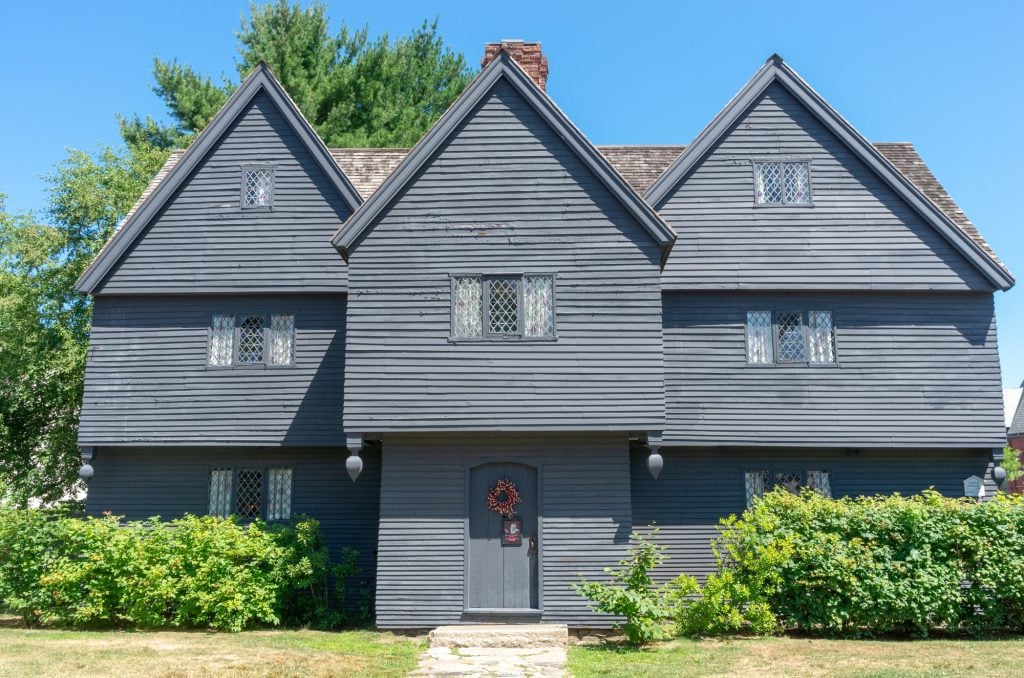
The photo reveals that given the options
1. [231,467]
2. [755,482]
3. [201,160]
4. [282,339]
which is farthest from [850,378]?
[201,160]

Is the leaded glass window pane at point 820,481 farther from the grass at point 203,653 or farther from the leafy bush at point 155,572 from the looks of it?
the leafy bush at point 155,572

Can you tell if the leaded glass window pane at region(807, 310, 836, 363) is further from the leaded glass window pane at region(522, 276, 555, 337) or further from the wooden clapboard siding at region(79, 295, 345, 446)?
the wooden clapboard siding at region(79, 295, 345, 446)

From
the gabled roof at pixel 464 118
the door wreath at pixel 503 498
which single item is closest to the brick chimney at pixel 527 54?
the gabled roof at pixel 464 118

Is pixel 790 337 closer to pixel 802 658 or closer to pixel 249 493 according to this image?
pixel 802 658

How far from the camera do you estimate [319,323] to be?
63.1 ft

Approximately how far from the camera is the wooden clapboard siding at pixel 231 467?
18.8 m

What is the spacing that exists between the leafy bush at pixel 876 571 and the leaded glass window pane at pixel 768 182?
7.05 meters

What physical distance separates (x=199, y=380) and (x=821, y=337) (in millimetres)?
12580

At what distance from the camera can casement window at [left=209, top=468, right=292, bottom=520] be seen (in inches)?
747

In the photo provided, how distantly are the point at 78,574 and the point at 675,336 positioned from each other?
11809 mm

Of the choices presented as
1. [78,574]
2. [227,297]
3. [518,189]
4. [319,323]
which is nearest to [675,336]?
[518,189]

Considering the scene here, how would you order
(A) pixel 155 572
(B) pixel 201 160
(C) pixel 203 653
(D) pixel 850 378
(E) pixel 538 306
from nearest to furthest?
(C) pixel 203 653 → (A) pixel 155 572 → (E) pixel 538 306 → (D) pixel 850 378 → (B) pixel 201 160

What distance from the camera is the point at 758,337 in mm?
18656

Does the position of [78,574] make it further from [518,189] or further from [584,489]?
[518,189]
